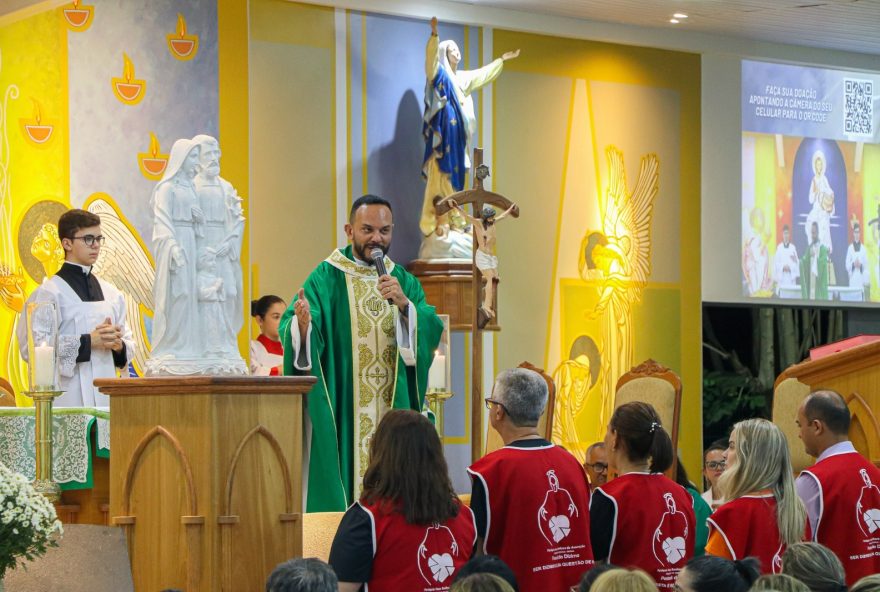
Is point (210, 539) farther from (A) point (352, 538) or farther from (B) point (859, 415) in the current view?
(B) point (859, 415)

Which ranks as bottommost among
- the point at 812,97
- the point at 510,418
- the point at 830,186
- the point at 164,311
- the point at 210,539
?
the point at 210,539

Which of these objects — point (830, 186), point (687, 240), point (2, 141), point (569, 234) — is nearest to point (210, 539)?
point (2, 141)

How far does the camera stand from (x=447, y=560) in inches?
154

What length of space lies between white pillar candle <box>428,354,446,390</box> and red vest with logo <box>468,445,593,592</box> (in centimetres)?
220

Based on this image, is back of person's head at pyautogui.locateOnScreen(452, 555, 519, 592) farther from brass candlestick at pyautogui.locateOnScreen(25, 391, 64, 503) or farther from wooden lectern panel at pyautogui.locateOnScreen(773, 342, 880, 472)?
wooden lectern panel at pyautogui.locateOnScreen(773, 342, 880, 472)

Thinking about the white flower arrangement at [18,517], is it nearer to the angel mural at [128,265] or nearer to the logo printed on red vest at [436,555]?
the logo printed on red vest at [436,555]

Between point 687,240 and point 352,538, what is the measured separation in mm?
9287

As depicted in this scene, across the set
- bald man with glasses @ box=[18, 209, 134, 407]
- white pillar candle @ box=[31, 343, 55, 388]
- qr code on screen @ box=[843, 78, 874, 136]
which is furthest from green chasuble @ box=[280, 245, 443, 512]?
qr code on screen @ box=[843, 78, 874, 136]

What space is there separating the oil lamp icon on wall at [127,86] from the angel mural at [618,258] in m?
4.21

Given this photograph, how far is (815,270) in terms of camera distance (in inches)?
516

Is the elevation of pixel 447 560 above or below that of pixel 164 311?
below

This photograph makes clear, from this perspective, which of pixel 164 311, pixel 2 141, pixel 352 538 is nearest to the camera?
pixel 352 538

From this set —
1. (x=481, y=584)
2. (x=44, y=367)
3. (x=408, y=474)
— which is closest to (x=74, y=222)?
(x=44, y=367)

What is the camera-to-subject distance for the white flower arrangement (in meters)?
3.95
